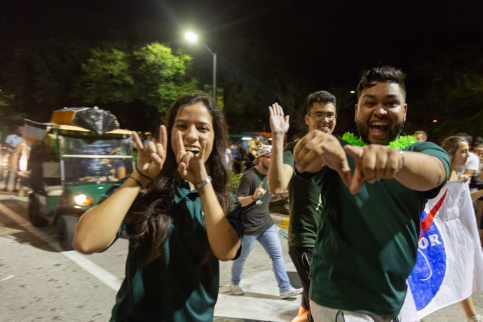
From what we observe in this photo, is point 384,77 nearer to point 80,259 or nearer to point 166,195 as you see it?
point 166,195

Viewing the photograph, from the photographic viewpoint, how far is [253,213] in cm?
429

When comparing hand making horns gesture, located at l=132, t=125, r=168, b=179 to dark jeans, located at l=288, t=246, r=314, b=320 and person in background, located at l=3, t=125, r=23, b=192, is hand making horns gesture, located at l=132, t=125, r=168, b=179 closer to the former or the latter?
dark jeans, located at l=288, t=246, r=314, b=320

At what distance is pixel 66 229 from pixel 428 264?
5.39m

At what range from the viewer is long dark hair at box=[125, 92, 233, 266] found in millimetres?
1587

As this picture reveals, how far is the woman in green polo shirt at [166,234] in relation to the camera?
1514 mm

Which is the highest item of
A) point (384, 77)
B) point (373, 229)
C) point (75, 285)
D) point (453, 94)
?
point (453, 94)

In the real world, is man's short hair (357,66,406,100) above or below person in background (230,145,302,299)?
above

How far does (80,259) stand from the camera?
571 cm

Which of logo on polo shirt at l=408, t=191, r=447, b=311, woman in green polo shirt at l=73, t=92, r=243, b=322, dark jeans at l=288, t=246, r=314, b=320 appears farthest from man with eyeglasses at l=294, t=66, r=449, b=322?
logo on polo shirt at l=408, t=191, r=447, b=311

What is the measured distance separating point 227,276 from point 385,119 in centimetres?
393

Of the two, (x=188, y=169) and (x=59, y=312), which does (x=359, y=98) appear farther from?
(x=59, y=312)

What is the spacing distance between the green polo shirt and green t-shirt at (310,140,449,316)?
529 mm

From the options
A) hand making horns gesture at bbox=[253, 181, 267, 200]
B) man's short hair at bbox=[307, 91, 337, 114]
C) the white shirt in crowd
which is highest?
the white shirt in crowd

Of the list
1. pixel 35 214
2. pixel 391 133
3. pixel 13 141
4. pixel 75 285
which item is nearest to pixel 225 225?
pixel 391 133
